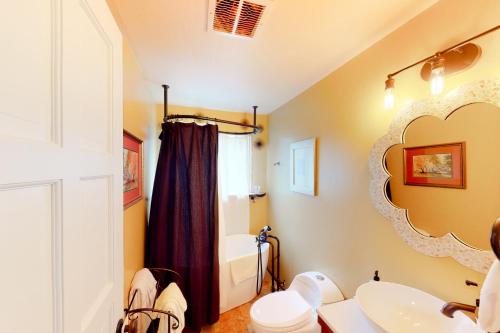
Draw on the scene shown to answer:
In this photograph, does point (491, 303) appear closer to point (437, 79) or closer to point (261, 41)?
point (437, 79)

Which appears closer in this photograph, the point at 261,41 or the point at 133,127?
the point at 261,41

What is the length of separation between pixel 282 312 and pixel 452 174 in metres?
1.41

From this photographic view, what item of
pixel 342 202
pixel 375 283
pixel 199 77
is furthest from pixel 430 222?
pixel 199 77

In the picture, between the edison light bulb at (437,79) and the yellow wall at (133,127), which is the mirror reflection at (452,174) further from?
the yellow wall at (133,127)

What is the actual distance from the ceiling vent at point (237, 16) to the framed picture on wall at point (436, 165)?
3.65 ft

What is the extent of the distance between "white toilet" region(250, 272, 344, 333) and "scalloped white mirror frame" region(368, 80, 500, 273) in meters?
0.79

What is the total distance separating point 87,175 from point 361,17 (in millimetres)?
1478

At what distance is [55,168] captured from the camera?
1.44 feet

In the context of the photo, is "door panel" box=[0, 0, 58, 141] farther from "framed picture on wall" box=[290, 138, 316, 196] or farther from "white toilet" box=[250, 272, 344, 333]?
"framed picture on wall" box=[290, 138, 316, 196]

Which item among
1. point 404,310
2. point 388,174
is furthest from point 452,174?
point 404,310

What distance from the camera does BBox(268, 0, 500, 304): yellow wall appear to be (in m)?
0.96

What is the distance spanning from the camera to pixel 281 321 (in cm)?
148

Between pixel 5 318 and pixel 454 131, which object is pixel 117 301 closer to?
pixel 5 318

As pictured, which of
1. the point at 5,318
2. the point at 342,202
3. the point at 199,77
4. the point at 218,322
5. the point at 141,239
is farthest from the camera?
the point at 218,322
